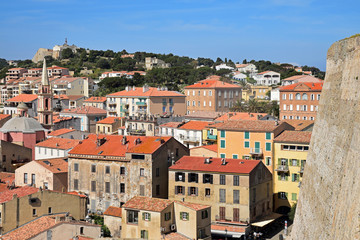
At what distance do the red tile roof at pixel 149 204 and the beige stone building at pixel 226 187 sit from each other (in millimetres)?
4893

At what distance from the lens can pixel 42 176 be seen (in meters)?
44.0

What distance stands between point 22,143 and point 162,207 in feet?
97.5

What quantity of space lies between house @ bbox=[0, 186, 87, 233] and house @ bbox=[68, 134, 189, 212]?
4.49 meters

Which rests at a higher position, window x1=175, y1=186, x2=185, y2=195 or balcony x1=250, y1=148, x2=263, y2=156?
balcony x1=250, y1=148, x2=263, y2=156

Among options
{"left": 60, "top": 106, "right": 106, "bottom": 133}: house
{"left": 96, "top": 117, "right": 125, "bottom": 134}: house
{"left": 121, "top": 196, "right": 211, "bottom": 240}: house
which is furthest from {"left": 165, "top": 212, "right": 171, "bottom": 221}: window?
{"left": 60, "top": 106, "right": 106, "bottom": 133}: house

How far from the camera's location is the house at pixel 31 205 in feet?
114

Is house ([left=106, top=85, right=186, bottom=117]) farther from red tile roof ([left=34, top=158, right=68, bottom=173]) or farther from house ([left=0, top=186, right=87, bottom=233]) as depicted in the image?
house ([left=0, top=186, right=87, bottom=233])

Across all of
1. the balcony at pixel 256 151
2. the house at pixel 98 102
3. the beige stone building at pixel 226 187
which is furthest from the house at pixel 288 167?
the house at pixel 98 102

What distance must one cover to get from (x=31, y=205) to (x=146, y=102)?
42865mm

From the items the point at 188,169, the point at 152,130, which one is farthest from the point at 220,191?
the point at 152,130

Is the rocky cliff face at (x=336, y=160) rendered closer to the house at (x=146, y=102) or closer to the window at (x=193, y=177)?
the window at (x=193, y=177)

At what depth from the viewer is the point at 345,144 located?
1498 centimetres

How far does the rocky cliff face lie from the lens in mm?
12953

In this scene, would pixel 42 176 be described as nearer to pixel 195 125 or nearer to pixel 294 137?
pixel 195 125
